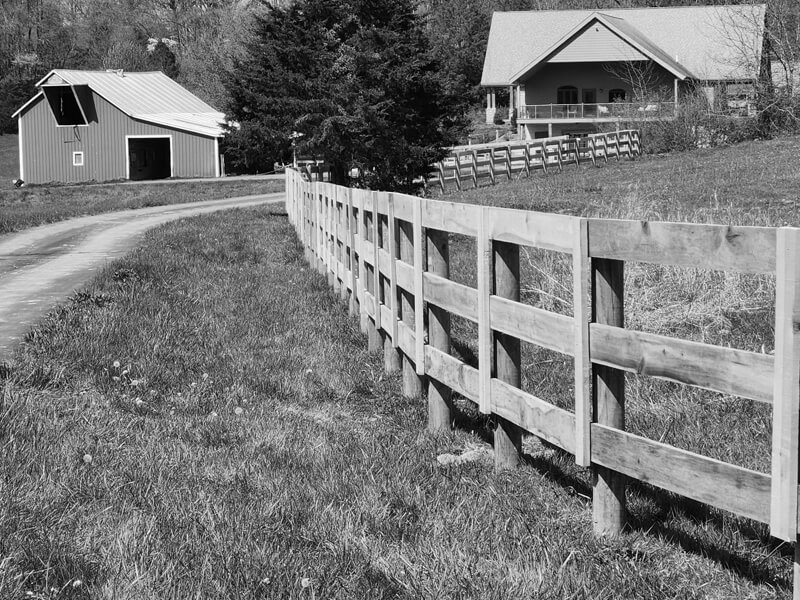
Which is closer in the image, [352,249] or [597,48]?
[352,249]

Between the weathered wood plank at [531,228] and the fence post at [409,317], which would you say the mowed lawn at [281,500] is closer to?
the fence post at [409,317]

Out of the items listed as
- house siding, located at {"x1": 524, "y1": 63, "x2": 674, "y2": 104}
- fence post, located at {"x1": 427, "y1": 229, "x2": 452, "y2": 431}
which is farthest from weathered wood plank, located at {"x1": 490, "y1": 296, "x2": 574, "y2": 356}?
house siding, located at {"x1": 524, "y1": 63, "x2": 674, "y2": 104}

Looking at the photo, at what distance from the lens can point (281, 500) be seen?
473 cm

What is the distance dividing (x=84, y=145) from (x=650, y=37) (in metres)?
31.4

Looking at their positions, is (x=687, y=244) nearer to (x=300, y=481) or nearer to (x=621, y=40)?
(x=300, y=481)

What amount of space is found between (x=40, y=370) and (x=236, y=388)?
1259 millimetres

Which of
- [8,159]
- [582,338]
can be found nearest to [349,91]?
[582,338]

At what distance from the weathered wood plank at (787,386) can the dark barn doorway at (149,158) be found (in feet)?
167

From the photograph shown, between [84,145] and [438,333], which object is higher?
[84,145]

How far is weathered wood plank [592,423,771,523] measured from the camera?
11.6 feet

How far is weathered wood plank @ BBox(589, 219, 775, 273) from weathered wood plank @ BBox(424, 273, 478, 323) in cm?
135

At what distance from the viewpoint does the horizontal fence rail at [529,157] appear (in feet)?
117

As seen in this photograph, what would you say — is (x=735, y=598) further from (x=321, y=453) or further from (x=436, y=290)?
(x=436, y=290)

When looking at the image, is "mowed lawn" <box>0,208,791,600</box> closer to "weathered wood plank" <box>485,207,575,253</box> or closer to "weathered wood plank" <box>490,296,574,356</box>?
"weathered wood plank" <box>490,296,574,356</box>
